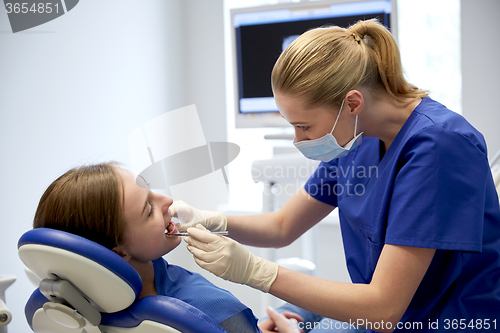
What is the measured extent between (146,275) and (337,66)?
2.39 ft

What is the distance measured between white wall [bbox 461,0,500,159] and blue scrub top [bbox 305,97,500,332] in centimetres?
133

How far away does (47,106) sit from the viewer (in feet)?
6.01

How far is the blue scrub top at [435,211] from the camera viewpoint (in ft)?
3.09

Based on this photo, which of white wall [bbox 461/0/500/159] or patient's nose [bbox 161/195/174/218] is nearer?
patient's nose [bbox 161/195/174/218]

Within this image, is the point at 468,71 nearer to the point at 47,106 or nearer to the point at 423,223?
the point at 423,223

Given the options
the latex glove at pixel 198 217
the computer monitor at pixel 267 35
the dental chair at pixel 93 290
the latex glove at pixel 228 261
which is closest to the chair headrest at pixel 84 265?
the dental chair at pixel 93 290

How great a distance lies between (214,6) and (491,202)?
2.38m

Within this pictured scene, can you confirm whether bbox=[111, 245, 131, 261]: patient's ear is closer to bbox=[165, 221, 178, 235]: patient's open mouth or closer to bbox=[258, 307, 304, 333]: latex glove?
bbox=[165, 221, 178, 235]: patient's open mouth

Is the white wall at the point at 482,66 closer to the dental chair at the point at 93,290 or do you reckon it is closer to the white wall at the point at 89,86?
the white wall at the point at 89,86

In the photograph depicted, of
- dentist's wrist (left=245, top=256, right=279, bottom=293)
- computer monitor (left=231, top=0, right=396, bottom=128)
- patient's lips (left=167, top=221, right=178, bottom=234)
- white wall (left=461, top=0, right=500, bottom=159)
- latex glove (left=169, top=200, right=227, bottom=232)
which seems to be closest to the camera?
dentist's wrist (left=245, top=256, right=279, bottom=293)

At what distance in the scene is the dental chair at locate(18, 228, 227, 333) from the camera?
30.3 inches

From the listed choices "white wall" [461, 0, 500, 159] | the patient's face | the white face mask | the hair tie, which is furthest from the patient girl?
"white wall" [461, 0, 500, 159]

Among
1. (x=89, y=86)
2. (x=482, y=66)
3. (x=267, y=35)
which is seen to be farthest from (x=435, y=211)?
(x=89, y=86)

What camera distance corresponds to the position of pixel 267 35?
2.23 metres
